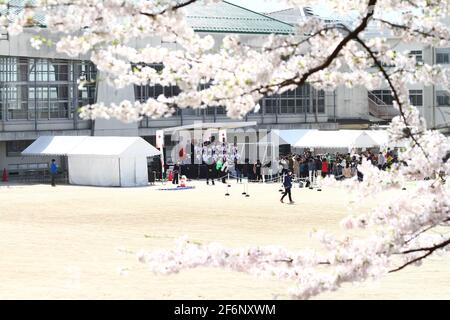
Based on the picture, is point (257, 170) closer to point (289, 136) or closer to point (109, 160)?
point (289, 136)

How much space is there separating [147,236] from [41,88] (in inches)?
2014

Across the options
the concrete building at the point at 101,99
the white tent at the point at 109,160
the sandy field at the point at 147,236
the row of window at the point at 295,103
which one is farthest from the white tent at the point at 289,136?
the row of window at the point at 295,103

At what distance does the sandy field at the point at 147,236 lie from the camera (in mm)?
17359

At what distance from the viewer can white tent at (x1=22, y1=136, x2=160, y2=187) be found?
46.8 m

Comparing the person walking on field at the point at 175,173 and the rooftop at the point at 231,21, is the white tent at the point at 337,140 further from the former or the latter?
the rooftop at the point at 231,21

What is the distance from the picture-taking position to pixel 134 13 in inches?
288

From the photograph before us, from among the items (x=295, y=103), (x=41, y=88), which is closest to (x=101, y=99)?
(x=41, y=88)

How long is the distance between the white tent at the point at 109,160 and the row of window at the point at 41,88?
7817 mm

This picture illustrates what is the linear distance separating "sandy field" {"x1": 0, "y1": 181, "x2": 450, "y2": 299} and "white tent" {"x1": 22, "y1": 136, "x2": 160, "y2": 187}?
1196mm

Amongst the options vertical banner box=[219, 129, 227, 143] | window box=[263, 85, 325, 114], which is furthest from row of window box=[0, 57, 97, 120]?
window box=[263, 85, 325, 114]

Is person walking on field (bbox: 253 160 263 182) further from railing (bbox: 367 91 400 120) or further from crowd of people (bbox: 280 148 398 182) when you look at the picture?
railing (bbox: 367 91 400 120)

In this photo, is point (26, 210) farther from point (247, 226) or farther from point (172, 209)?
point (247, 226)

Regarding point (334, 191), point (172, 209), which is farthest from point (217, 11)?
point (172, 209)

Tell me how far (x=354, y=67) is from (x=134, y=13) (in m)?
2.00
